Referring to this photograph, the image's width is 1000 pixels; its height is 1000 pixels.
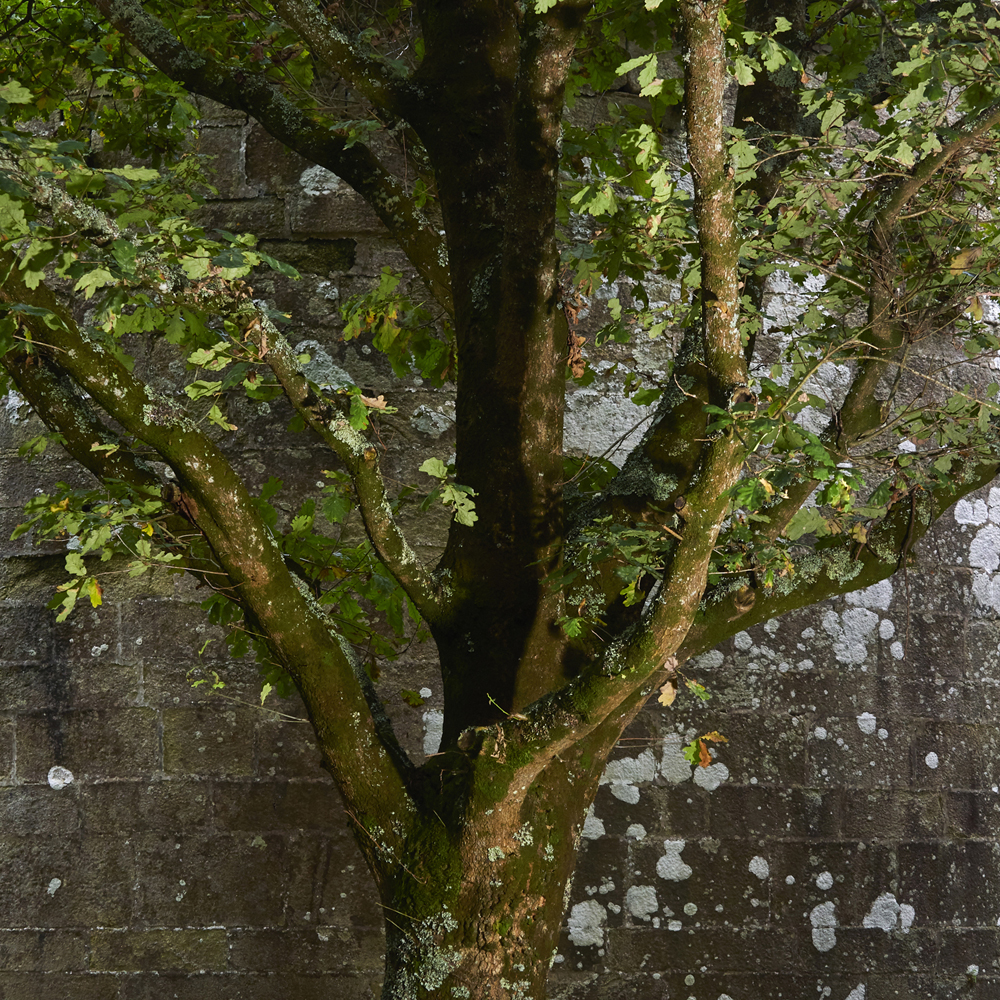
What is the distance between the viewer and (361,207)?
367 cm

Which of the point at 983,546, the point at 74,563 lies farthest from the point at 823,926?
the point at 74,563

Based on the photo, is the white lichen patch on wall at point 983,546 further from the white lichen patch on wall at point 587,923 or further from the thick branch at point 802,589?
the white lichen patch on wall at point 587,923

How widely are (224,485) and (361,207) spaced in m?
1.97

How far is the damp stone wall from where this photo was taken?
130 inches

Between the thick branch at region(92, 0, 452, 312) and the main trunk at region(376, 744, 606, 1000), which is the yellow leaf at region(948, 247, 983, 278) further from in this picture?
the main trunk at region(376, 744, 606, 1000)

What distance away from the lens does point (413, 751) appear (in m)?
3.40

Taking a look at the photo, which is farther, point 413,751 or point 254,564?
point 413,751

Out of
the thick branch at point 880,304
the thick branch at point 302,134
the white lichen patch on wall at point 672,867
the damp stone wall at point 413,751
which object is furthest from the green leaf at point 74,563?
the white lichen patch on wall at point 672,867

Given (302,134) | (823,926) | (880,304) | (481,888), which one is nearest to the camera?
(481,888)

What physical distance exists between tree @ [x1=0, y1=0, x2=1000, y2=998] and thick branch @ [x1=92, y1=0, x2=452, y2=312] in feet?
0.04

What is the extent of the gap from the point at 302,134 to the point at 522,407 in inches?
43.4

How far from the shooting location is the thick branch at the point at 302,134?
2592 millimetres

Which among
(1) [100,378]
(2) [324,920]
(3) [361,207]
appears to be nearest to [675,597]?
(1) [100,378]

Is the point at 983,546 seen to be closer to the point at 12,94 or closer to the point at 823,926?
the point at 823,926
